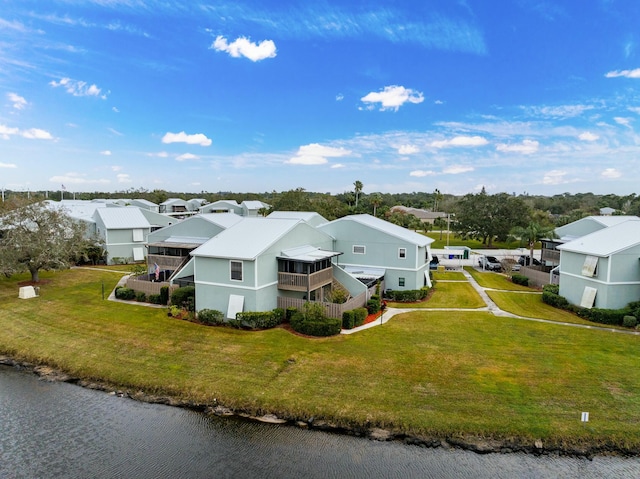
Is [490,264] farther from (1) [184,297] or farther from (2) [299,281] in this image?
(1) [184,297]

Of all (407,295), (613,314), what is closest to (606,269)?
(613,314)

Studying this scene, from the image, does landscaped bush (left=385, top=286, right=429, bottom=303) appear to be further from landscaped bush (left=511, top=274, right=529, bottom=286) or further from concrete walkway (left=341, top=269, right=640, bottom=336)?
landscaped bush (left=511, top=274, right=529, bottom=286)

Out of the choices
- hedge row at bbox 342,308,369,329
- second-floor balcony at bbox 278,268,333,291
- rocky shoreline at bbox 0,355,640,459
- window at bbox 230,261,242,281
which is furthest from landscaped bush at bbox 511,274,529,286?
window at bbox 230,261,242,281

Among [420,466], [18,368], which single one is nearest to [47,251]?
[18,368]

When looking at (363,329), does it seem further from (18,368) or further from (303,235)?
(18,368)

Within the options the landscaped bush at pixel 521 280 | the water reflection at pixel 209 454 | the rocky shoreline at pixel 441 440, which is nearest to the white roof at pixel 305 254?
the rocky shoreline at pixel 441 440
